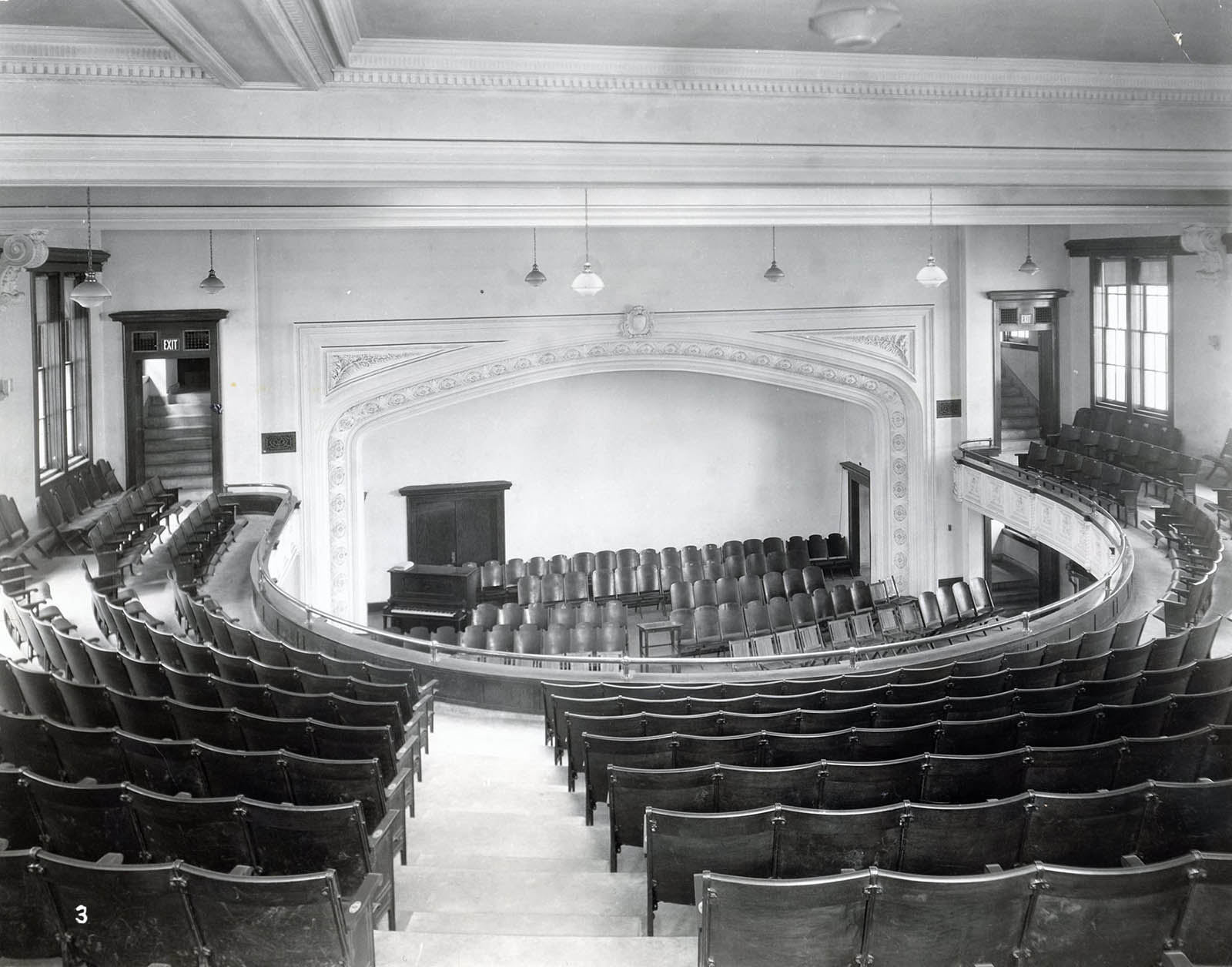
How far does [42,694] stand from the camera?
23.8 feet

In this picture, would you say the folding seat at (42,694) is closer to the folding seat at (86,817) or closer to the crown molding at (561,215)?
the folding seat at (86,817)

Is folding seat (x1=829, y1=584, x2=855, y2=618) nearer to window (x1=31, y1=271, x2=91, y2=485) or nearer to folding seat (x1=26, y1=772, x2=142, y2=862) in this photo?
window (x1=31, y1=271, x2=91, y2=485)

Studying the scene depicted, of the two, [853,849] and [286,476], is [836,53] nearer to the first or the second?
[853,849]

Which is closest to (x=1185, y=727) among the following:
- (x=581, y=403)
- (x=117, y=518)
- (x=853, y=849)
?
(x=853, y=849)

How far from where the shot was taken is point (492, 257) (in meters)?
17.8

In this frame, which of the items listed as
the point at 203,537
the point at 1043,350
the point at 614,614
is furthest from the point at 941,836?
the point at 1043,350

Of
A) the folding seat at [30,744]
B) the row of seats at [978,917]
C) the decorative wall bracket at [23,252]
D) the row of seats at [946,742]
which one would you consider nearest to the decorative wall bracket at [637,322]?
the decorative wall bracket at [23,252]

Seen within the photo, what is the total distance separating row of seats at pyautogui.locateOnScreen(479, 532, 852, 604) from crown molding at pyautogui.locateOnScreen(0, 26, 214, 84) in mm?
12082

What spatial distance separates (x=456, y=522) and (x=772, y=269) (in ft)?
24.5

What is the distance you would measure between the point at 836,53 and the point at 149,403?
1398 centimetres

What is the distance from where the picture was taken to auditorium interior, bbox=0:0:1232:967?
4.73 metres

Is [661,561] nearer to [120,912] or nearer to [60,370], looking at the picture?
[60,370]

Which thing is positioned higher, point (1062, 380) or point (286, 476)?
point (1062, 380)

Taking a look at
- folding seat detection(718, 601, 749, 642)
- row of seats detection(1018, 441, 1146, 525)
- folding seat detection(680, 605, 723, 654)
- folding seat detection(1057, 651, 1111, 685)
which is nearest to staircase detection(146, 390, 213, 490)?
folding seat detection(680, 605, 723, 654)
